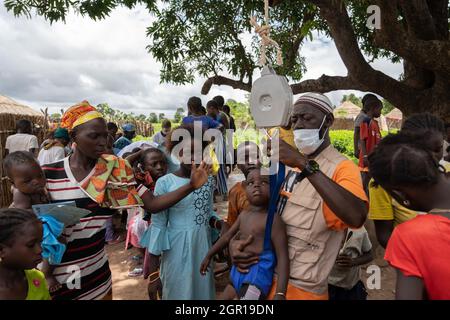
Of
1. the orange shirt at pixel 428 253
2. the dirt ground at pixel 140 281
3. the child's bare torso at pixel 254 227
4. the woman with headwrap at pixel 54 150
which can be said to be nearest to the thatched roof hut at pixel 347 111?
the dirt ground at pixel 140 281

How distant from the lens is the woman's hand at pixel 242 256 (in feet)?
5.61

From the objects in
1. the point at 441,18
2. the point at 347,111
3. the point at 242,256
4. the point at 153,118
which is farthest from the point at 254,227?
the point at 153,118

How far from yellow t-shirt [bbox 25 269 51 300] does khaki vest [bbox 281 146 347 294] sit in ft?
3.99

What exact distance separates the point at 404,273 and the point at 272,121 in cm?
72

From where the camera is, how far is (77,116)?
1.97 m

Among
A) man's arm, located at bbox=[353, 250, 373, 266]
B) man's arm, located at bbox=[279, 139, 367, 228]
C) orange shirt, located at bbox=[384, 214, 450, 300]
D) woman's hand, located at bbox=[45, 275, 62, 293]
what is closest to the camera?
orange shirt, located at bbox=[384, 214, 450, 300]

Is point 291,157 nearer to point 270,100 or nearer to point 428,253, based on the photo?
point 270,100

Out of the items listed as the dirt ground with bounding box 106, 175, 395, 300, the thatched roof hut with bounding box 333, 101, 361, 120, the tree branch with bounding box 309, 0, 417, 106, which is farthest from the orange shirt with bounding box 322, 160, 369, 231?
the thatched roof hut with bounding box 333, 101, 361, 120

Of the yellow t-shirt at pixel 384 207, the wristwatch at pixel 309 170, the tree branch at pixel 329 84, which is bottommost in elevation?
the yellow t-shirt at pixel 384 207

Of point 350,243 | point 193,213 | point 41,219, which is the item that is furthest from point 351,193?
point 41,219

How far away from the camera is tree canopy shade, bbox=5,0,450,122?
12.8ft

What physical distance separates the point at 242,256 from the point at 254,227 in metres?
0.20

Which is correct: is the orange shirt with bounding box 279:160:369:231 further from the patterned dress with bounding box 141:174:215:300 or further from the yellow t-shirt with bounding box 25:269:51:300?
the yellow t-shirt with bounding box 25:269:51:300

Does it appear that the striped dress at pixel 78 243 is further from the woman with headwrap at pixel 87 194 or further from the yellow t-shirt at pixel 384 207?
the yellow t-shirt at pixel 384 207
